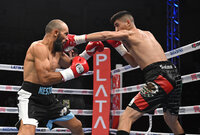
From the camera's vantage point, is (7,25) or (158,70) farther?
(7,25)

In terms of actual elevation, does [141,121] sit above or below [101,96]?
below

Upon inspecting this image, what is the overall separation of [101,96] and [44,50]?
62.9 inches

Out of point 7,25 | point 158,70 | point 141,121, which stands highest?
point 7,25

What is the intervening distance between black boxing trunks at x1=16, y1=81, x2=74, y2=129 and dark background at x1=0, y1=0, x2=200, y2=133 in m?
3.05

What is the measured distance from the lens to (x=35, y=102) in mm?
2150

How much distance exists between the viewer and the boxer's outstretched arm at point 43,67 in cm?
206

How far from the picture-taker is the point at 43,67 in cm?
206

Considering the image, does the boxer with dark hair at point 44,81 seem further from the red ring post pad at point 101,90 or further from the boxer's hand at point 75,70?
the red ring post pad at point 101,90

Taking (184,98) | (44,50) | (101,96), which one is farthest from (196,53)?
(44,50)

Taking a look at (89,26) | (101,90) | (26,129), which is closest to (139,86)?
(101,90)

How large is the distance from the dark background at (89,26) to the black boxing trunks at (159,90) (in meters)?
3.44

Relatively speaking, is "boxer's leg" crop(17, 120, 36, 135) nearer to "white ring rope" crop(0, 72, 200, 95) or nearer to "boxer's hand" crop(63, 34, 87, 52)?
"boxer's hand" crop(63, 34, 87, 52)

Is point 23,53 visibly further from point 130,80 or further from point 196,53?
point 196,53

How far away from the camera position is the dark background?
5.70m
